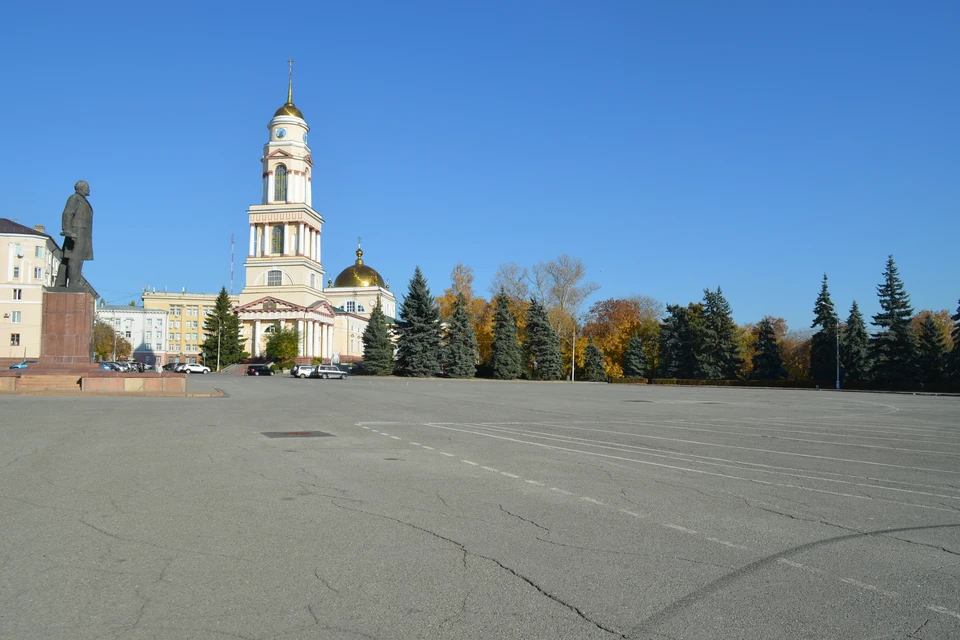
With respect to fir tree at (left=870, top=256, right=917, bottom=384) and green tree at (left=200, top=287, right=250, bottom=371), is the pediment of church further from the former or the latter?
fir tree at (left=870, top=256, right=917, bottom=384)

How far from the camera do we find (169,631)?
13.8ft

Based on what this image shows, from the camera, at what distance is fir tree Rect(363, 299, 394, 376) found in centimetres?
7844

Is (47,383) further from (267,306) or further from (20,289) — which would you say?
(267,306)

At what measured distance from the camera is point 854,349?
218 feet

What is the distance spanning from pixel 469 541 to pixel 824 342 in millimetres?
68697

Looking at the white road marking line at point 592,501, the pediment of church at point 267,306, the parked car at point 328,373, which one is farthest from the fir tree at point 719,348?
the white road marking line at point 592,501

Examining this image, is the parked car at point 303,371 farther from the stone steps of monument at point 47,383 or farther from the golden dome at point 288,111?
the stone steps of monument at point 47,383

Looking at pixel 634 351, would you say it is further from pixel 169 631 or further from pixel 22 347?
pixel 169 631

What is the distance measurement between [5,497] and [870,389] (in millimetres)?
65028

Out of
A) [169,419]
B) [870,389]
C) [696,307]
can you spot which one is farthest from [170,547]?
[696,307]

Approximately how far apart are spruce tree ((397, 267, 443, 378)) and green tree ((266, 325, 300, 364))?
16.2m

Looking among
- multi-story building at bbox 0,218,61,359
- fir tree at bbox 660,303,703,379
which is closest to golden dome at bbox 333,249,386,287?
multi-story building at bbox 0,218,61,359

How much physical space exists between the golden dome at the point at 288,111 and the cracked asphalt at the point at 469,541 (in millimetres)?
95799

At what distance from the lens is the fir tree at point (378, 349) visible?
78.4m
